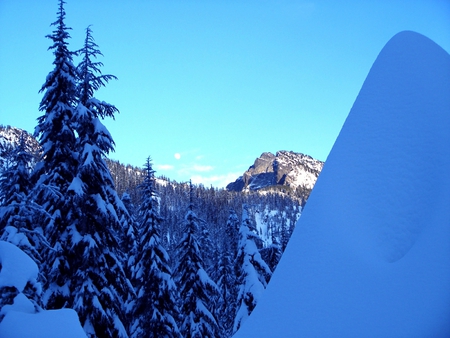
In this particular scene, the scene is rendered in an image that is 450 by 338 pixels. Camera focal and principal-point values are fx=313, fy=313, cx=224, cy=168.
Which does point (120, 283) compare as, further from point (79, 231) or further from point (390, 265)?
point (390, 265)

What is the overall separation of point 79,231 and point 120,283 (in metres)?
2.70

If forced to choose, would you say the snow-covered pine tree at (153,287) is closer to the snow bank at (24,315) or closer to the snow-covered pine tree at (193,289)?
the snow-covered pine tree at (193,289)

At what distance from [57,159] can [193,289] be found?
1130 centimetres

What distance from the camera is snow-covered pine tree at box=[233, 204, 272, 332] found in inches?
621

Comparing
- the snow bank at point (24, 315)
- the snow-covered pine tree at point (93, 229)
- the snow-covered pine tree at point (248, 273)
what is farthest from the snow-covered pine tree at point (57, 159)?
the snow-covered pine tree at point (248, 273)

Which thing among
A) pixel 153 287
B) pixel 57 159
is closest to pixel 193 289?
pixel 153 287

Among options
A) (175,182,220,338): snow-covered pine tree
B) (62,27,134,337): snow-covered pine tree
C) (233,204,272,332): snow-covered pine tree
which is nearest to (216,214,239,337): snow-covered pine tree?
(175,182,220,338): snow-covered pine tree

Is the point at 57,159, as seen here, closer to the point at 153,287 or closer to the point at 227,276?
the point at 153,287

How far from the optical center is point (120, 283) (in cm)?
1245

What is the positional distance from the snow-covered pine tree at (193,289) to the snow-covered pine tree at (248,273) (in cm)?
253

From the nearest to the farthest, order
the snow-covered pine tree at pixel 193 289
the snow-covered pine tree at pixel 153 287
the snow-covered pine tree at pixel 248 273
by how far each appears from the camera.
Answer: the snow-covered pine tree at pixel 248 273
the snow-covered pine tree at pixel 153 287
the snow-covered pine tree at pixel 193 289

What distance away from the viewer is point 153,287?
16938mm

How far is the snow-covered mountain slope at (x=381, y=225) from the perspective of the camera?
4.33 metres

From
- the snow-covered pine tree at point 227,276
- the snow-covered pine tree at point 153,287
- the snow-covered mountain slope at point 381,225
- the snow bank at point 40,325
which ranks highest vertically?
the snow-covered pine tree at point 227,276
